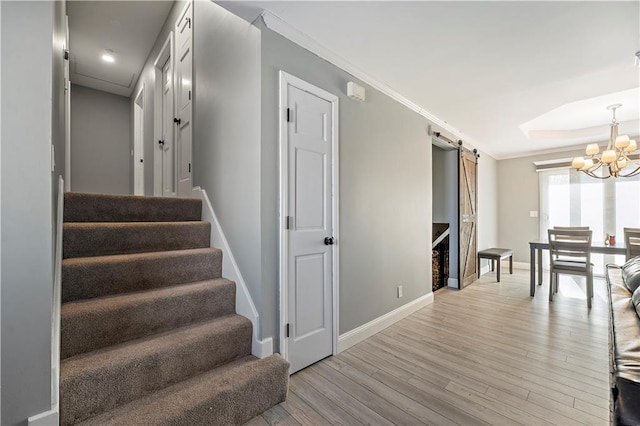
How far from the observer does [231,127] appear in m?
2.21

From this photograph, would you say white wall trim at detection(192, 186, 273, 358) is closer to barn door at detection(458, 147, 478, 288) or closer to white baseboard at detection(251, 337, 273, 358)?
white baseboard at detection(251, 337, 273, 358)

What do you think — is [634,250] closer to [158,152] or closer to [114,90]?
[158,152]

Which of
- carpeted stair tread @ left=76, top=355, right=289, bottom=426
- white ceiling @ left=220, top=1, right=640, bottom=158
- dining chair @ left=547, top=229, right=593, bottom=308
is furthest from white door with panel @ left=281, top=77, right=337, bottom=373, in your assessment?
dining chair @ left=547, top=229, right=593, bottom=308

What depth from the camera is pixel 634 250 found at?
3.38 meters

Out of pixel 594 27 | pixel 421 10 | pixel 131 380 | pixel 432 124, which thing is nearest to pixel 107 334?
pixel 131 380

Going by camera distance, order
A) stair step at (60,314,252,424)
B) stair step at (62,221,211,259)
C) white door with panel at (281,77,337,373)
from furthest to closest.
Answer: white door with panel at (281,77,337,373) < stair step at (62,221,211,259) < stair step at (60,314,252,424)

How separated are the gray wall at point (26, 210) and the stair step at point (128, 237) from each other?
742 millimetres

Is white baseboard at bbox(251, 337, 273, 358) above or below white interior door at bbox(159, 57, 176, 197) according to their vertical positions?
below

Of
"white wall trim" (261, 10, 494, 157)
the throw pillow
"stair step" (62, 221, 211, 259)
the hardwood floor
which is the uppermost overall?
"white wall trim" (261, 10, 494, 157)

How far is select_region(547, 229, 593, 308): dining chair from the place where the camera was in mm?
3463

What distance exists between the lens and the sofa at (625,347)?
2.38 ft

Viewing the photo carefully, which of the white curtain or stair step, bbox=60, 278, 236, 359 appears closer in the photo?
stair step, bbox=60, 278, 236, 359

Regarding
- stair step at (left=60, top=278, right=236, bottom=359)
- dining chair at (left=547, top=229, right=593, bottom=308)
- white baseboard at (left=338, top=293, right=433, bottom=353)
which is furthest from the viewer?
dining chair at (left=547, top=229, right=593, bottom=308)

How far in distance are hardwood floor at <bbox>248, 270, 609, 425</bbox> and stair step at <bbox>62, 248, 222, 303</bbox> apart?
41.8 inches
